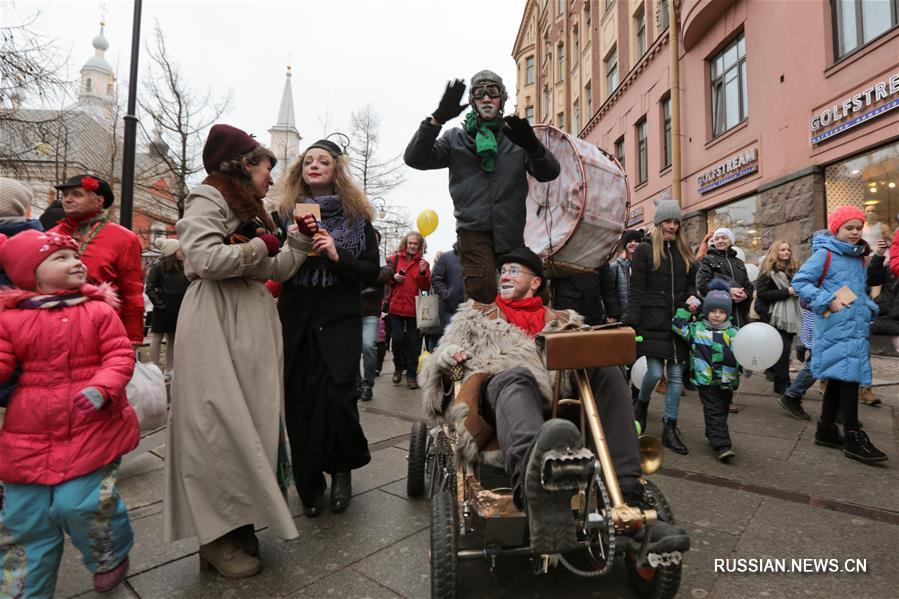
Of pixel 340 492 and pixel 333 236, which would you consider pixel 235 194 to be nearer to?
pixel 333 236

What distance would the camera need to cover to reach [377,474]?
3324 mm

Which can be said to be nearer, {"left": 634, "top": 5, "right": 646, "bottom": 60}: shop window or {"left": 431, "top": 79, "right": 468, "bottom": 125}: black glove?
{"left": 431, "top": 79, "right": 468, "bottom": 125}: black glove

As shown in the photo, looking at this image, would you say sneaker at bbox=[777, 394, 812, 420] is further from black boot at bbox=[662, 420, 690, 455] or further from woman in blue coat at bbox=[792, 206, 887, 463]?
black boot at bbox=[662, 420, 690, 455]

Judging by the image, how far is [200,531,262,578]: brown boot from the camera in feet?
6.75

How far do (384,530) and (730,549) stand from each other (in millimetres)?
1632

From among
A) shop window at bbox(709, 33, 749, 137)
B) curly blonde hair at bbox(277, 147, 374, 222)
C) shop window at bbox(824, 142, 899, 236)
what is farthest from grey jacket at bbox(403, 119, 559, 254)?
shop window at bbox(709, 33, 749, 137)

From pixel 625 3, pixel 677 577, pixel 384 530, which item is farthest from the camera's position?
pixel 625 3

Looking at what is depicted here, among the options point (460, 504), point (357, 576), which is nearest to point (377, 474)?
point (357, 576)

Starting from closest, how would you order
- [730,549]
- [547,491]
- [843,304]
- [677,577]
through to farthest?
1. [547,491]
2. [677,577]
3. [730,549]
4. [843,304]

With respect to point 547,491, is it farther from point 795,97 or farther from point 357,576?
point 795,97

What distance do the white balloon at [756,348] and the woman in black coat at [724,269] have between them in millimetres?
395

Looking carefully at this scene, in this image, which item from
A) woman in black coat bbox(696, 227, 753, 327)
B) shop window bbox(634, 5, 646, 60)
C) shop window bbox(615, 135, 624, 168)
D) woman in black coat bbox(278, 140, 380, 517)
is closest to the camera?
woman in black coat bbox(278, 140, 380, 517)

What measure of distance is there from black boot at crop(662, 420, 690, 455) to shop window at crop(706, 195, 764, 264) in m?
7.34

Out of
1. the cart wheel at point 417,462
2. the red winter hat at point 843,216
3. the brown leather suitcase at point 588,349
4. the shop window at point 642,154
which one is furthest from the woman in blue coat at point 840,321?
the shop window at point 642,154
